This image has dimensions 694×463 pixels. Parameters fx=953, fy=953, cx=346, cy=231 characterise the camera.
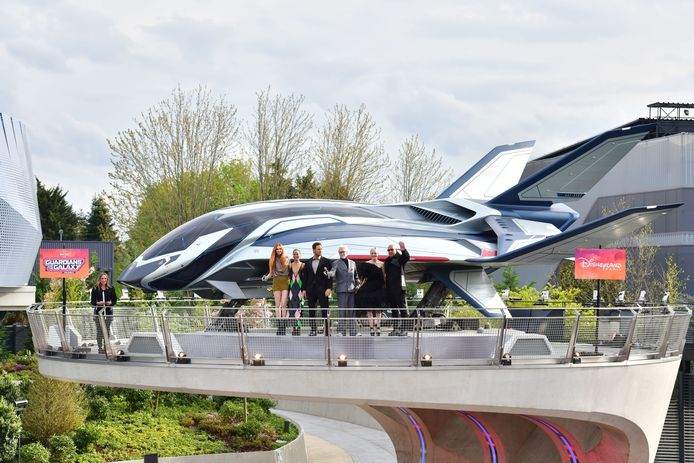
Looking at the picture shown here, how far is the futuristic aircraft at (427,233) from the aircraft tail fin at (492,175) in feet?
3.36

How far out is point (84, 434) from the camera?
28.1 meters

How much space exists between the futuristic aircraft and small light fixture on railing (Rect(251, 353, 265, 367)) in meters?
8.63

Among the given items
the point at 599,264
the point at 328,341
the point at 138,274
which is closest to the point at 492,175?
the point at 599,264

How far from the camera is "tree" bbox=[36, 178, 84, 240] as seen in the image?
292ft

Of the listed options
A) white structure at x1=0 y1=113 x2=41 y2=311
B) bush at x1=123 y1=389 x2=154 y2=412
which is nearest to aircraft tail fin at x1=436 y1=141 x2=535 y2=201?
bush at x1=123 y1=389 x2=154 y2=412

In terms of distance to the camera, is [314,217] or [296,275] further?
[314,217]

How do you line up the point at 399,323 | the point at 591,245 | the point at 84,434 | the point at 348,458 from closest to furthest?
the point at 399,323, the point at 84,434, the point at 591,245, the point at 348,458

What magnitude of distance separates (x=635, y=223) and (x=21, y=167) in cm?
3259

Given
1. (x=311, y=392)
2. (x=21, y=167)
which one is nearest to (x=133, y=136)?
(x=21, y=167)

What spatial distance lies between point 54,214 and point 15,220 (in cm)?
4243

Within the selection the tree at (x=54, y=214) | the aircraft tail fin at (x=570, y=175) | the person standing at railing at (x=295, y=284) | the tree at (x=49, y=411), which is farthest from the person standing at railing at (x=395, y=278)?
the tree at (x=54, y=214)

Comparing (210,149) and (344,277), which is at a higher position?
(210,149)

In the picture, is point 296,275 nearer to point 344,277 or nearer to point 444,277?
point 344,277

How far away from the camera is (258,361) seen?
19.2m
